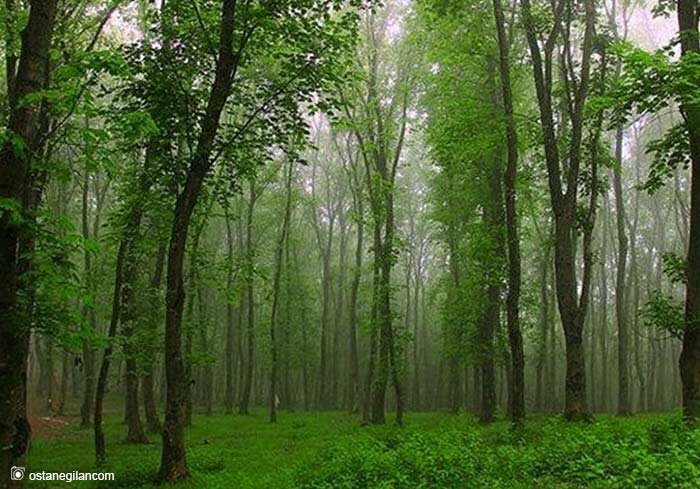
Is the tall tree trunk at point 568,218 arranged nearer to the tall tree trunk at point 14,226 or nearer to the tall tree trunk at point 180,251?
the tall tree trunk at point 180,251

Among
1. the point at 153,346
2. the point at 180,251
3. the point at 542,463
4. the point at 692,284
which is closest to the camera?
the point at 542,463

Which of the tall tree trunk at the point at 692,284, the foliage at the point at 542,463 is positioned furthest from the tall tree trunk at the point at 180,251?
the tall tree trunk at the point at 692,284

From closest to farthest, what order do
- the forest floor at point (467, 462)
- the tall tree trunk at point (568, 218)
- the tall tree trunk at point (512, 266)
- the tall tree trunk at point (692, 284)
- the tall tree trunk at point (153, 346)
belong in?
the forest floor at point (467, 462) → the tall tree trunk at point (692, 284) → the tall tree trunk at point (568, 218) → the tall tree trunk at point (512, 266) → the tall tree trunk at point (153, 346)

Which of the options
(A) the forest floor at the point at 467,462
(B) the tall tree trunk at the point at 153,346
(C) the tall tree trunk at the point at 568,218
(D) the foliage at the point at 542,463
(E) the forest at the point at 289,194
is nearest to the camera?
(E) the forest at the point at 289,194

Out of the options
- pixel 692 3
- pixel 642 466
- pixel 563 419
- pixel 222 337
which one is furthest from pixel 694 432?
pixel 222 337

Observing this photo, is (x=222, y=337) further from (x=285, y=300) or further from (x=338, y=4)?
(x=338, y=4)

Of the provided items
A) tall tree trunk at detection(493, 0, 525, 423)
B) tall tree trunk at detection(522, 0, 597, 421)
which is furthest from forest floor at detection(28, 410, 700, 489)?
tall tree trunk at detection(493, 0, 525, 423)

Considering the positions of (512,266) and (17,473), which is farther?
(512,266)

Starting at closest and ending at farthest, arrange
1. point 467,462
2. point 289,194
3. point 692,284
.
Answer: point 467,462 → point 692,284 → point 289,194

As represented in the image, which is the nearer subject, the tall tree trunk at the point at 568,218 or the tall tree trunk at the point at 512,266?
the tall tree trunk at the point at 568,218

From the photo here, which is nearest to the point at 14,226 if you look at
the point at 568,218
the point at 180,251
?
the point at 180,251

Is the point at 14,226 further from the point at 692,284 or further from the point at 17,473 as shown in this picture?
the point at 692,284

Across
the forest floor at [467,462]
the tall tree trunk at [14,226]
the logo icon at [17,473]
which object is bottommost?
the forest floor at [467,462]

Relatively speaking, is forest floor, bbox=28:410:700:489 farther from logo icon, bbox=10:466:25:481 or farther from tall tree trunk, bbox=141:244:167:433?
logo icon, bbox=10:466:25:481
